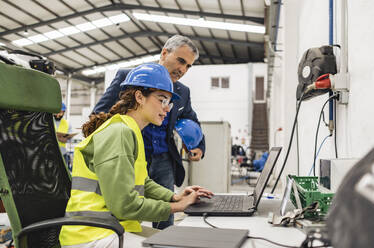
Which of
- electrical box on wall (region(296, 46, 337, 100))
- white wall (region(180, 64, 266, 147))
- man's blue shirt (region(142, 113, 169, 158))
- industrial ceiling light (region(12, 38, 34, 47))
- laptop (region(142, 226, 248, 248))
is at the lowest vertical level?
laptop (region(142, 226, 248, 248))

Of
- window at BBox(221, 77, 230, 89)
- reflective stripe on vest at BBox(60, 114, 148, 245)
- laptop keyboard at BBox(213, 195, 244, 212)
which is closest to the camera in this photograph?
reflective stripe on vest at BBox(60, 114, 148, 245)

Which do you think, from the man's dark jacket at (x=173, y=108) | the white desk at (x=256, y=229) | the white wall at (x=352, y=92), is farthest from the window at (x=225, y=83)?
the white desk at (x=256, y=229)

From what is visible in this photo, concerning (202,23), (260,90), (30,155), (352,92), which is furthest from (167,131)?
(260,90)

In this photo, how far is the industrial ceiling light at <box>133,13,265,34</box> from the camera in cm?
945

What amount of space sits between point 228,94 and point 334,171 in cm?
1180

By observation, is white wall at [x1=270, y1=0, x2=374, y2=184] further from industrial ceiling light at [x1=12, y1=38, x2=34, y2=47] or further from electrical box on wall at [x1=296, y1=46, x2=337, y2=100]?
industrial ceiling light at [x1=12, y1=38, x2=34, y2=47]

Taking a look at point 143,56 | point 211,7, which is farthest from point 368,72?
point 143,56

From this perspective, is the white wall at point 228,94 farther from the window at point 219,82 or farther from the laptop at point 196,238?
the laptop at point 196,238

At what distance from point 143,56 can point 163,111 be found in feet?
42.4

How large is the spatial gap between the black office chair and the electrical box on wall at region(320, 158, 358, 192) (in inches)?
24.8

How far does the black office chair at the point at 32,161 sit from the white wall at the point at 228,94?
448 inches

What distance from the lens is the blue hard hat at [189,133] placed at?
6.22 feet

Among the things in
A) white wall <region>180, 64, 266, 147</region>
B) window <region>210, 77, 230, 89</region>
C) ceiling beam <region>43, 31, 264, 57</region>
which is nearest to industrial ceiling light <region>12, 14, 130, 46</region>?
ceiling beam <region>43, 31, 264, 57</region>

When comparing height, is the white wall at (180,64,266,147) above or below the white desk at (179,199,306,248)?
above
